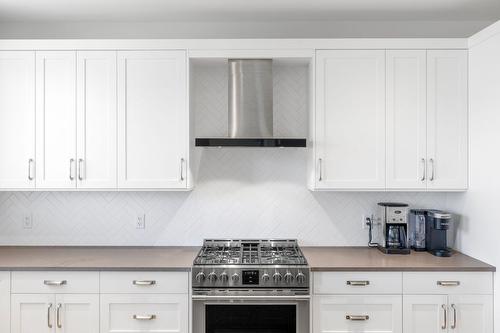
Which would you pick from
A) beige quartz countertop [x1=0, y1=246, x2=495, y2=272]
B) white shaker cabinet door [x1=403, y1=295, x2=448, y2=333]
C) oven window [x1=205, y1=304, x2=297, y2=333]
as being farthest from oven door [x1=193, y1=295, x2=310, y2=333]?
white shaker cabinet door [x1=403, y1=295, x2=448, y2=333]

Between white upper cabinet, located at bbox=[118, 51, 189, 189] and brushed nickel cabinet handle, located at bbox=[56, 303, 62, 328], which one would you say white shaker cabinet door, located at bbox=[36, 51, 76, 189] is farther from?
brushed nickel cabinet handle, located at bbox=[56, 303, 62, 328]

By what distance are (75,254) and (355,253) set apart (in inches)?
79.9

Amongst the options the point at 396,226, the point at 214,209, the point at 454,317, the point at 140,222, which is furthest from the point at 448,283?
the point at 140,222

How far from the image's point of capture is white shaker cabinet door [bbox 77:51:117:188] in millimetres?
2680

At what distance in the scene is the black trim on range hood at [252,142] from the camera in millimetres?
2608

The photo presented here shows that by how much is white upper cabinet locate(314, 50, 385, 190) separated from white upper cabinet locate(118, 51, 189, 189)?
3.20ft

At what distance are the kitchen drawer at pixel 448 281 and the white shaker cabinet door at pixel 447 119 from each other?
61 cm

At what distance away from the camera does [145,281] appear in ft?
7.93

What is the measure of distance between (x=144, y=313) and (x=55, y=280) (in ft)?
1.96

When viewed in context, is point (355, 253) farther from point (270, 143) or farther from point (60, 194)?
point (60, 194)

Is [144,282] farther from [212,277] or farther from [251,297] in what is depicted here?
[251,297]

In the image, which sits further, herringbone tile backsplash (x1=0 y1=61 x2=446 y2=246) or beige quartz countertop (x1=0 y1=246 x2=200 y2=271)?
herringbone tile backsplash (x1=0 y1=61 x2=446 y2=246)

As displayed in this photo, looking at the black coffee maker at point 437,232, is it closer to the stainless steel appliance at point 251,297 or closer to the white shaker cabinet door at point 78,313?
the stainless steel appliance at point 251,297

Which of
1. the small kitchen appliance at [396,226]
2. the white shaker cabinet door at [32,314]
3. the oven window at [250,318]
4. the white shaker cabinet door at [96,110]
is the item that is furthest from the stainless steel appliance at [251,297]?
the white shaker cabinet door at [96,110]
